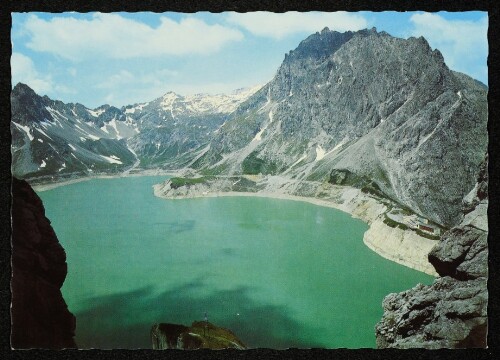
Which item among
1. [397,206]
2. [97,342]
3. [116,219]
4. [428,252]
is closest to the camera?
[97,342]

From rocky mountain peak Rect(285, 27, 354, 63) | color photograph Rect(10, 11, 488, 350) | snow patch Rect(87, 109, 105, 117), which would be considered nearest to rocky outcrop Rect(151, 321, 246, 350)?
color photograph Rect(10, 11, 488, 350)

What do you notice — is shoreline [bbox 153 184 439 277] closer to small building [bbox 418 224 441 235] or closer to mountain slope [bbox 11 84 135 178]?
small building [bbox 418 224 441 235]

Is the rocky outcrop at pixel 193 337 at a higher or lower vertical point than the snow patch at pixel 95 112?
lower

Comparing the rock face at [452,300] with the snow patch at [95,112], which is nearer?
the rock face at [452,300]

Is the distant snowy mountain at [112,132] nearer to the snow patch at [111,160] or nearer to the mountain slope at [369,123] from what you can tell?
the snow patch at [111,160]

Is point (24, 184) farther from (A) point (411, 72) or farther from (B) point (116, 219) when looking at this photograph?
(A) point (411, 72)

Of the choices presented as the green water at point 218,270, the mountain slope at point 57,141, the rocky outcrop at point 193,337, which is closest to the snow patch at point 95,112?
the mountain slope at point 57,141

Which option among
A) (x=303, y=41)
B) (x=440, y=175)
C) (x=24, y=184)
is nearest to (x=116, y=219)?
(x=24, y=184)
